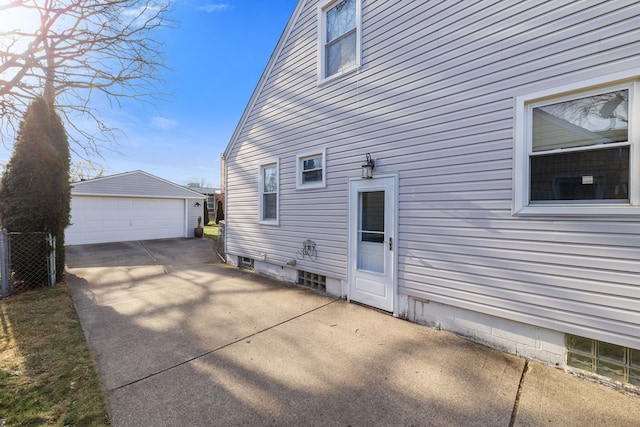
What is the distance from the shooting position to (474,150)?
10.4 ft

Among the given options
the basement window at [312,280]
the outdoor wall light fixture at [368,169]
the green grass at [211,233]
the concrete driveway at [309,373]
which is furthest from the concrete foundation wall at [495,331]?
the green grass at [211,233]

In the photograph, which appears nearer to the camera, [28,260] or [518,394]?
[518,394]

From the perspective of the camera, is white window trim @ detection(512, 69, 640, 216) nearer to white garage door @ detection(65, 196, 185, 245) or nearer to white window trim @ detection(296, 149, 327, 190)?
white window trim @ detection(296, 149, 327, 190)

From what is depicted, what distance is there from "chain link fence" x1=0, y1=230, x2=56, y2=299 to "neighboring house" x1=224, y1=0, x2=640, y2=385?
18.6 ft

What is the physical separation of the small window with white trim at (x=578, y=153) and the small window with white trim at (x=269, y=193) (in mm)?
4735

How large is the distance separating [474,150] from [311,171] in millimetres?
3049

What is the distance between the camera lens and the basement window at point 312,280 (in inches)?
205

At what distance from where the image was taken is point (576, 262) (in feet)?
8.35

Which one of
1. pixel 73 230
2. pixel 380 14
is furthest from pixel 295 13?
pixel 73 230

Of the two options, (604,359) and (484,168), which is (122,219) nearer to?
(484,168)

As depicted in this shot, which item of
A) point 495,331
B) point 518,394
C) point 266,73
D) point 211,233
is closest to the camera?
point 518,394

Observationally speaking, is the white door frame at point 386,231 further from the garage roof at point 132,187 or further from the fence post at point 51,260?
the garage roof at point 132,187

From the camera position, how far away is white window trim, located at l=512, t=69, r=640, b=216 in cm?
227

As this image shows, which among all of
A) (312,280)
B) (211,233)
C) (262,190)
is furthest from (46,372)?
(211,233)
